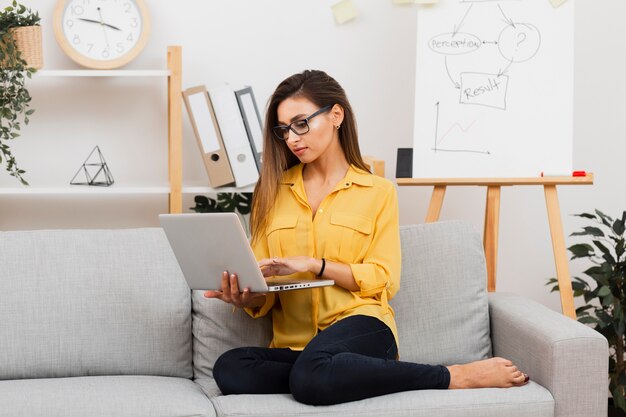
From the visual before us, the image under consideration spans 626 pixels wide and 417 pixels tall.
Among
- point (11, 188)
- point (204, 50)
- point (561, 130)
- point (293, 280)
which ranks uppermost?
point (204, 50)

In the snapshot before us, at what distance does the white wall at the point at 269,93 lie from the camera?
325cm

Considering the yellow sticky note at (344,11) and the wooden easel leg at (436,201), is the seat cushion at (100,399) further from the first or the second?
the yellow sticky note at (344,11)

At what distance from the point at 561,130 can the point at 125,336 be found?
1.50 m

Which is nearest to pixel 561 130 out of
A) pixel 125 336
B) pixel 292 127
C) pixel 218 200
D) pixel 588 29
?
pixel 588 29

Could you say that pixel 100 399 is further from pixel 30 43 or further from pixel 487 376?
pixel 30 43

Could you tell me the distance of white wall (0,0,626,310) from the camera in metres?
3.25

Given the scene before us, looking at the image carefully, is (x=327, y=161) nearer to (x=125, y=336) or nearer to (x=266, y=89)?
(x=125, y=336)

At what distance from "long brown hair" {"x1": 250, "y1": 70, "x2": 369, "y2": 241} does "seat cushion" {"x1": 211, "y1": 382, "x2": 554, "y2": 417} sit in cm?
49

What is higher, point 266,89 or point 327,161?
point 266,89

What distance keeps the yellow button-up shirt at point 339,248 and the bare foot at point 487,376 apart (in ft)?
0.73

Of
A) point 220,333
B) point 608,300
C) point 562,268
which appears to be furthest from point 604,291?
point 220,333

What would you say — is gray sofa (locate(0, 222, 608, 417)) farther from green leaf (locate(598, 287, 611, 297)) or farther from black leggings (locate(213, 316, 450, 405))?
green leaf (locate(598, 287, 611, 297))

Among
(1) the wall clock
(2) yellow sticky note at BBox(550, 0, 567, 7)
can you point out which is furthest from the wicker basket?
(2) yellow sticky note at BBox(550, 0, 567, 7)

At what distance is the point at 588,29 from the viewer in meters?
3.42
